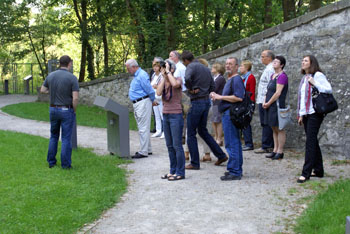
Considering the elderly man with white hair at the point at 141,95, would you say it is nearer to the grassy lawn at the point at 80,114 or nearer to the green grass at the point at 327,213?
the green grass at the point at 327,213

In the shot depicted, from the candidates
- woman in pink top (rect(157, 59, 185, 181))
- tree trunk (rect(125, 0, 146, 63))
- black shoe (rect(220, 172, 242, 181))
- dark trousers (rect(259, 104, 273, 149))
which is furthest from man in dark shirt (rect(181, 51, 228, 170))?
tree trunk (rect(125, 0, 146, 63))

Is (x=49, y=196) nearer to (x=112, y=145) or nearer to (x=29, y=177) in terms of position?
(x=29, y=177)

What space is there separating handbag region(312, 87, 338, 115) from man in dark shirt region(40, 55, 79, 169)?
368cm

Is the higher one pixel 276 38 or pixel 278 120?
pixel 276 38

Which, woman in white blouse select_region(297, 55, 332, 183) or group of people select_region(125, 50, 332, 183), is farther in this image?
group of people select_region(125, 50, 332, 183)

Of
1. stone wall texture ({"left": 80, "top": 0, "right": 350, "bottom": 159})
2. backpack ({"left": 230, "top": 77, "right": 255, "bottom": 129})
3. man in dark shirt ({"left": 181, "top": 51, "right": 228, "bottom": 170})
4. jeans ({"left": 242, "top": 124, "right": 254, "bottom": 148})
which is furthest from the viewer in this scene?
jeans ({"left": 242, "top": 124, "right": 254, "bottom": 148})

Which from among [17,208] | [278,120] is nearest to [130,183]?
[17,208]

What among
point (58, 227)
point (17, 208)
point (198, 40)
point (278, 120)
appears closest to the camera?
point (58, 227)

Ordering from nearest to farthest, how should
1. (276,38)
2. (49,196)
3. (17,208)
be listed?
(17,208), (49,196), (276,38)

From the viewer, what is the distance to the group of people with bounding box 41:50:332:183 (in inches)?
274

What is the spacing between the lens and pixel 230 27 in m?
21.8

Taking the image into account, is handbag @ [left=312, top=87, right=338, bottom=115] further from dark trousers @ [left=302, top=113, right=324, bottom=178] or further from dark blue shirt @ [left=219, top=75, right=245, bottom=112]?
dark blue shirt @ [left=219, top=75, right=245, bottom=112]

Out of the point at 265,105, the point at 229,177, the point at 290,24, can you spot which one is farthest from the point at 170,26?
the point at 229,177

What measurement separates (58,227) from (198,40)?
50.5ft
